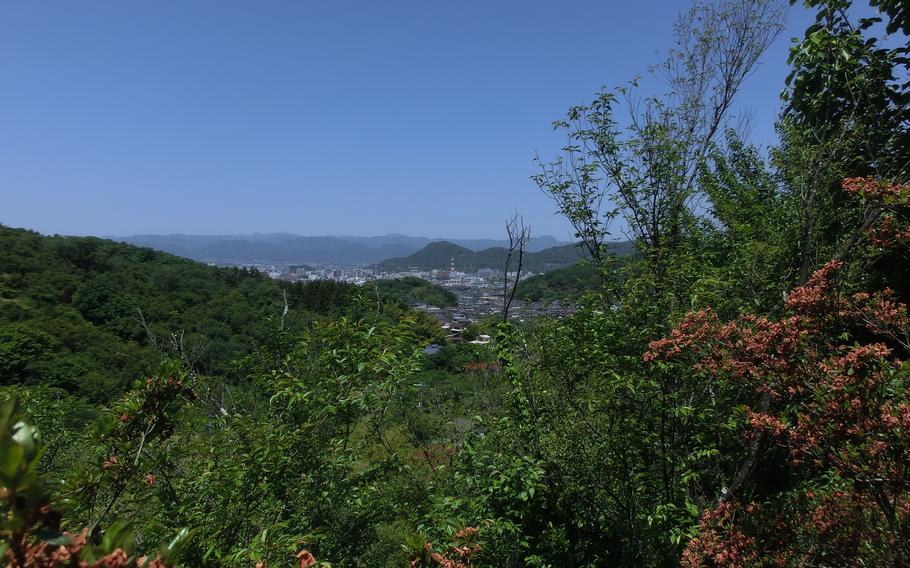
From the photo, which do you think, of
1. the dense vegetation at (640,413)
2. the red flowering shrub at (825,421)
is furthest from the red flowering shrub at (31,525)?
the red flowering shrub at (825,421)

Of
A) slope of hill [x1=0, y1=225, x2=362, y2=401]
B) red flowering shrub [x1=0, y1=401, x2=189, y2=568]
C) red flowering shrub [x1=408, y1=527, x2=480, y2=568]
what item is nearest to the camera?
Answer: red flowering shrub [x1=0, y1=401, x2=189, y2=568]

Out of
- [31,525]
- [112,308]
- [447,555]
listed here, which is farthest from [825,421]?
[112,308]

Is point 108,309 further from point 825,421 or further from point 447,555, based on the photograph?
point 825,421

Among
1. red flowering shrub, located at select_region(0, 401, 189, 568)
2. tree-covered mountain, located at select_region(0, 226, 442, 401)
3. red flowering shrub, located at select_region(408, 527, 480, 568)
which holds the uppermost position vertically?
red flowering shrub, located at select_region(0, 401, 189, 568)

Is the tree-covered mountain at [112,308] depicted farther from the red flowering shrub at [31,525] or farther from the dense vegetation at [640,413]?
the red flowering shrub at [31,525]

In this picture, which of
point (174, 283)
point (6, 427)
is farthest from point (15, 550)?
point (174, 283)

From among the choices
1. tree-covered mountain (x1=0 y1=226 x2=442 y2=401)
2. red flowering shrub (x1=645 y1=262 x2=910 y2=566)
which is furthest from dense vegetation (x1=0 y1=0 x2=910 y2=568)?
tree-covered mountain (x1=0 y1=226 x2=442 y2=401)

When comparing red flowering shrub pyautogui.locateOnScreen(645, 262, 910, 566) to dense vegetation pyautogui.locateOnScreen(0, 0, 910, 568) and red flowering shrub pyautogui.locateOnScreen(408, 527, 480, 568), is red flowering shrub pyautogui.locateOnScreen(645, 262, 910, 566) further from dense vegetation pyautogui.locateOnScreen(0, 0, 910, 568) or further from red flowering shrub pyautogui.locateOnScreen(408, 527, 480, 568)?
red flowering shrub pyautogui.locateOnScreen(408, 527, 480, 568)
